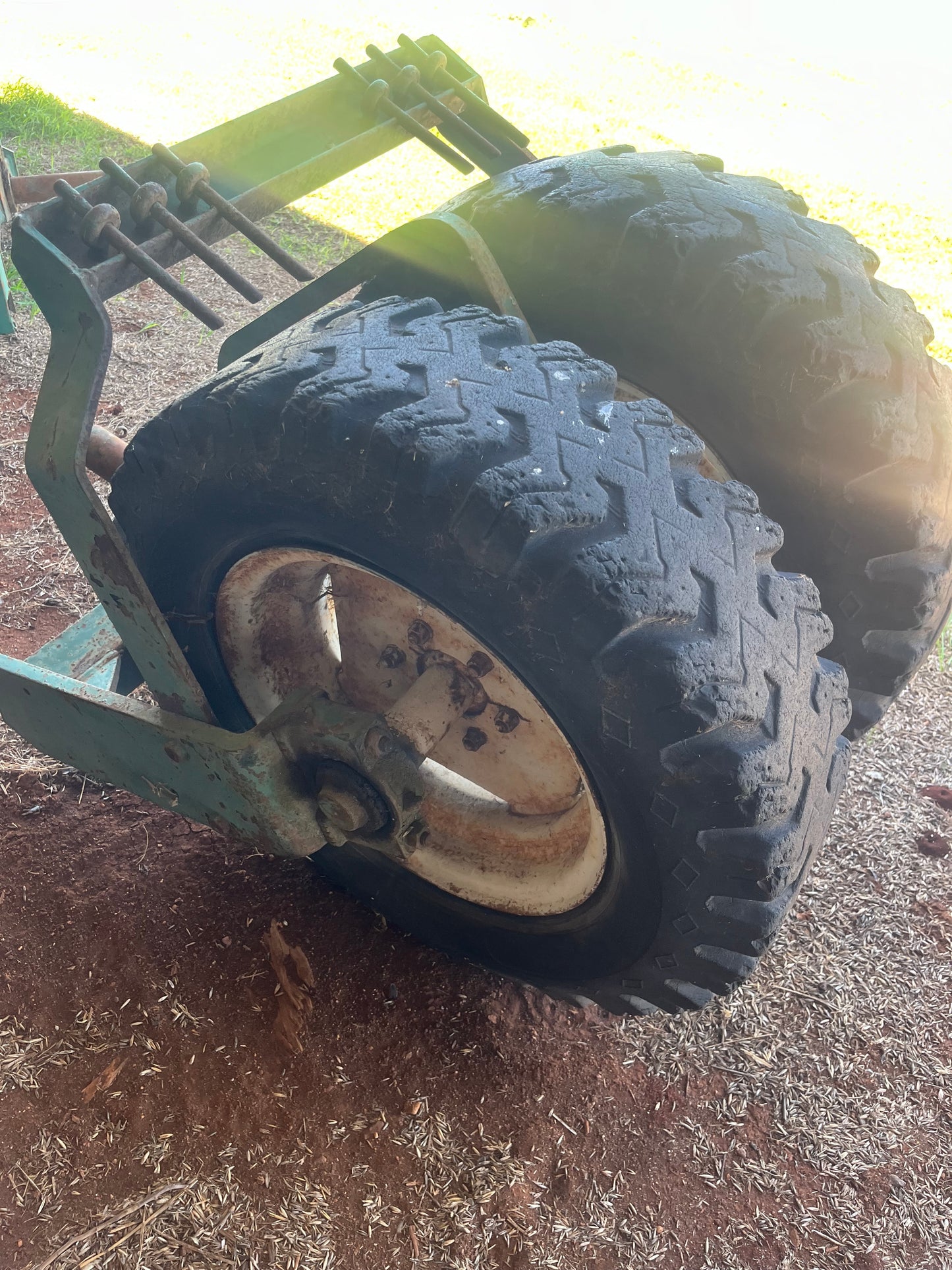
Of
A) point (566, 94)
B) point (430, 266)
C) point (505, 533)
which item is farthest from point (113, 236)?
point (566, 94)

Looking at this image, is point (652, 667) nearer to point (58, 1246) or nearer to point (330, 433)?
point (330, 433)

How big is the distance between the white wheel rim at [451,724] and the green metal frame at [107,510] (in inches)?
8.8

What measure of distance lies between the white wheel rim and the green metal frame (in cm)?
22

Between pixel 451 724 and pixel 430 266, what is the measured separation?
1068 millimetres

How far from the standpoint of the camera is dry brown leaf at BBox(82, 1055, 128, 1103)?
2246 mm

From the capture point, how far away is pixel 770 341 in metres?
2.28

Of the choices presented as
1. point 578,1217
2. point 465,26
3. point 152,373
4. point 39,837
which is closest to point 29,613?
point 39,837

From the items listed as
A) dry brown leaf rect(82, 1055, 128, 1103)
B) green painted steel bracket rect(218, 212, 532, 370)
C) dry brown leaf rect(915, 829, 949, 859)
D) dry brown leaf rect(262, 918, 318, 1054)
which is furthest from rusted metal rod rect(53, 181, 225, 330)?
dry brown leaf rect(915, 829, 949, 859)

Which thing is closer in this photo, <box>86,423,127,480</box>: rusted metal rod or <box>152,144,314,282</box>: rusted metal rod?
<box>152,144,314,282</box>: rusted metal rod

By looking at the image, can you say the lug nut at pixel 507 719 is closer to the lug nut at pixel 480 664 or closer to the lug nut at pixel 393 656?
the lug nut at pixel 480 664

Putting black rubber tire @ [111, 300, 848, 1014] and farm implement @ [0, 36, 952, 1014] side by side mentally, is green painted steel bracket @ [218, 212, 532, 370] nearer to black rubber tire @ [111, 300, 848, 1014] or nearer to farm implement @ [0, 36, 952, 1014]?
farm implement @ [0, 36, 952, 1014]

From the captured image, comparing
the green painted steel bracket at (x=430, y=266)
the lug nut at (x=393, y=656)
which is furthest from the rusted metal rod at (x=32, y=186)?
the lug nut at (x=393, y=656)

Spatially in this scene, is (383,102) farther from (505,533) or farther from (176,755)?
(176,755)

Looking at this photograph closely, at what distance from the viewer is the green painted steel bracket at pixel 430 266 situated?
2328 millimetres
